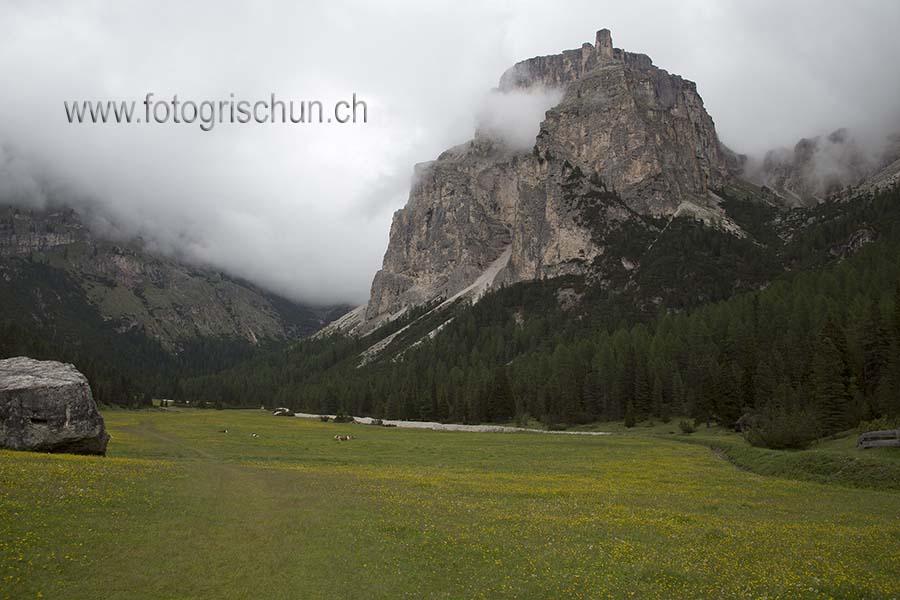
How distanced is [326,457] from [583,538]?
36014 millimetres

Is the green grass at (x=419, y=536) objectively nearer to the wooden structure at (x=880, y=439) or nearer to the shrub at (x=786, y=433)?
the wooden structure at (x=880, y=439)

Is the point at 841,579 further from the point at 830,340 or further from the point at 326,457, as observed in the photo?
the point at 830,340

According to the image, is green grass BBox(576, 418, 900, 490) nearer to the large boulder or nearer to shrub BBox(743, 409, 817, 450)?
shrub BBox(743, 409, 817, 450)

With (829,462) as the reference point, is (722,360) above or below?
above

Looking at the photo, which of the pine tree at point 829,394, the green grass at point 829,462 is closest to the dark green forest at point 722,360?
the pine tree at point 829,394

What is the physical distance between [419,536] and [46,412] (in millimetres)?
31241

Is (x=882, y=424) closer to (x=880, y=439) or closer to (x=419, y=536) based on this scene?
(x=880, y=439)

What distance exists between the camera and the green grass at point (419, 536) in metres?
15.9

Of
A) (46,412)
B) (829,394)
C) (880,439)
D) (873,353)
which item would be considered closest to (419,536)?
(46,412)

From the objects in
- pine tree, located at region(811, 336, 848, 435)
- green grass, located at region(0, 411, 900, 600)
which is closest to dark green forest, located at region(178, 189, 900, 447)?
pine tree, located at region(811, 336, 848, 435)

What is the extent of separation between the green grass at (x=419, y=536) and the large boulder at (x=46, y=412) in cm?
615

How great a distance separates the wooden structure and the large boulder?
6238 centimetres

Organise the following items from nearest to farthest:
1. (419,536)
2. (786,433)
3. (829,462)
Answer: (419,536), (829,462), (786,433)

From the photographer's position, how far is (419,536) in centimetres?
2125
